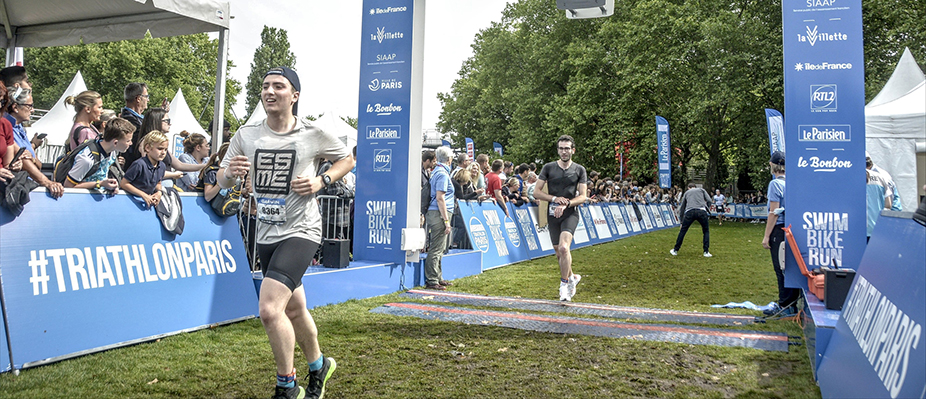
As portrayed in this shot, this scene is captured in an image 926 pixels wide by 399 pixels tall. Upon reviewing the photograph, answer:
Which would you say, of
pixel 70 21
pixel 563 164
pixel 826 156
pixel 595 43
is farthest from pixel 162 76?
pixel 826 156

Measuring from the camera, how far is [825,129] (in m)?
7.04

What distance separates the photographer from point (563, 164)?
8.70 metres

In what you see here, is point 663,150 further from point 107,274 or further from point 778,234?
point 107,274

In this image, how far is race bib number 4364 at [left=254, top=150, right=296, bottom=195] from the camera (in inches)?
152

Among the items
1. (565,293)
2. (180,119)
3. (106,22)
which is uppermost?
(180,119)

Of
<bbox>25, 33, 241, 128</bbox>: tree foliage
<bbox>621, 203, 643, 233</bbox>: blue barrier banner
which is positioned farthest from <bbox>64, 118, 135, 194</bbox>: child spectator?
<bbox>25, 33, 241, 128</bbox>: tree foliage

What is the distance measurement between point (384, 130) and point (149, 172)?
407 centimetres

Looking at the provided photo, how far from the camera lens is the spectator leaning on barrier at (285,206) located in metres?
3.74

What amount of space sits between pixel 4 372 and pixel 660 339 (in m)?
5.22

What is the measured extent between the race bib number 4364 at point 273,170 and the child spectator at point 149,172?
2359 mm

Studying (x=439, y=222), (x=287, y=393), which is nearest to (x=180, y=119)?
(x=439, y=222)

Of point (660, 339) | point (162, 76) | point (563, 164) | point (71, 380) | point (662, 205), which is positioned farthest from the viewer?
point (162, 76)

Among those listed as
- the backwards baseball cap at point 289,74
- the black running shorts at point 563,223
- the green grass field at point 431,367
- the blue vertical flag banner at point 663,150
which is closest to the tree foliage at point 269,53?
the blue vertical flag banner at point 663,150

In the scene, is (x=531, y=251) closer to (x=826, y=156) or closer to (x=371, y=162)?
(x=371, y=162)
